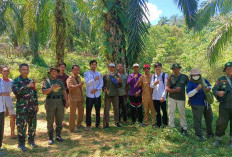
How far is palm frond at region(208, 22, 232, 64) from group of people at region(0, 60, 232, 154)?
327cm

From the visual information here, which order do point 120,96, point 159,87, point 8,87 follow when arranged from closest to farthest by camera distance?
point 8,87
point 159,87
point 120,96

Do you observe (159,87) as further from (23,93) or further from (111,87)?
(23,93)

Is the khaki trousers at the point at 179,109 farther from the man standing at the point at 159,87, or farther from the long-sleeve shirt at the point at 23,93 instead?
the long-sleeve shirt at the point at 23,93

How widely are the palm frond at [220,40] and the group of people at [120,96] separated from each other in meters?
3.27

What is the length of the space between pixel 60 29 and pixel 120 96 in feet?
12.0

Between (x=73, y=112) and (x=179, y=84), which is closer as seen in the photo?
(x=179, y=84)

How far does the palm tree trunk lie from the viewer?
24.4ft

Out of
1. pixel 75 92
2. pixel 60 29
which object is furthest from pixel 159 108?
pixel 60 29

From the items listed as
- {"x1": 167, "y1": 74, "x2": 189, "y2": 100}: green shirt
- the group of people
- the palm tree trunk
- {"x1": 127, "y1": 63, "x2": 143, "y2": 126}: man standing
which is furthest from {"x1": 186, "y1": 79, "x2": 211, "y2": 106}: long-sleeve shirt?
the palm tree trunk

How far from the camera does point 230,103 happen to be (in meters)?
4.24

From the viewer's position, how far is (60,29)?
25.1ft

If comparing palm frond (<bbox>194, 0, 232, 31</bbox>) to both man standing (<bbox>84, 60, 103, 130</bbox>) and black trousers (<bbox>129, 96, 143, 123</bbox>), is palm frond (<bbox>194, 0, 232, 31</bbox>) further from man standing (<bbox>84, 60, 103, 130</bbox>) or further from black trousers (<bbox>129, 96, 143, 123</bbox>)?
man standing (<bbox>84, 60, 103, 130</bbox>)

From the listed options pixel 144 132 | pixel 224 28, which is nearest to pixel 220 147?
pixel 144 132

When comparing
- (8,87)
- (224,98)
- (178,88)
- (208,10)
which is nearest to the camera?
(224,98)
